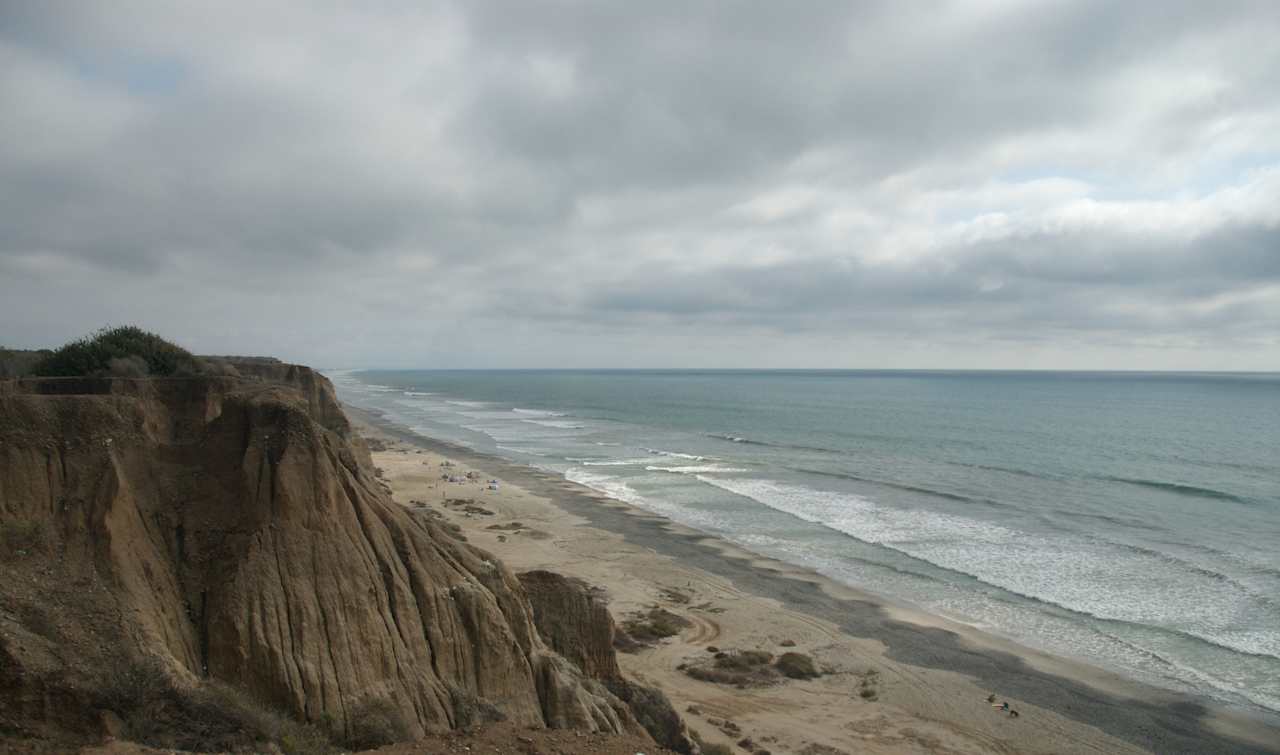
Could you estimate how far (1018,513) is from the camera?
47.2 meters

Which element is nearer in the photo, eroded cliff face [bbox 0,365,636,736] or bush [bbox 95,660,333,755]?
bush [bbox 95,660,333,755]

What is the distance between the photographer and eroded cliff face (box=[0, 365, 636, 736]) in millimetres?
10266

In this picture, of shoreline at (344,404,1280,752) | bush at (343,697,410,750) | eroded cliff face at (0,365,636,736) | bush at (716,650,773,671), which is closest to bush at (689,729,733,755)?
shoreline at (344,404,1280,752)

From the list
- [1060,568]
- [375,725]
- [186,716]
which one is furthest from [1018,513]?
[186,716]

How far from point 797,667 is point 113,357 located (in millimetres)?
22807

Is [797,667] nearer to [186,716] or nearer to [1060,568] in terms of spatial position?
[186,716]

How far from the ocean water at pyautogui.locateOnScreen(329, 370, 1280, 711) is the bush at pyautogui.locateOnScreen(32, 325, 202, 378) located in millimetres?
26500

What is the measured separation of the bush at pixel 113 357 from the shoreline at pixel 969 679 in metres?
15.1

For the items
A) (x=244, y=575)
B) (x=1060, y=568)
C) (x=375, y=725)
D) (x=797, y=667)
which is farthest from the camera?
(x=1060, y=568)

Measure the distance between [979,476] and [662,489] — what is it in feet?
86.3

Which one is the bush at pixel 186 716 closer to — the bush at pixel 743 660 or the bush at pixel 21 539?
the bush at pixel 21 539

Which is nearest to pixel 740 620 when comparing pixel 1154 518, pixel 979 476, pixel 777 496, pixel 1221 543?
pixel 777 496

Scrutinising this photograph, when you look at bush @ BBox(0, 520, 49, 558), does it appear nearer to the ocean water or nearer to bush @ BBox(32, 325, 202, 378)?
bush @ BBox(32, 325, 202, 378)

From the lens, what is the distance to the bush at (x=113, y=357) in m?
24.0
